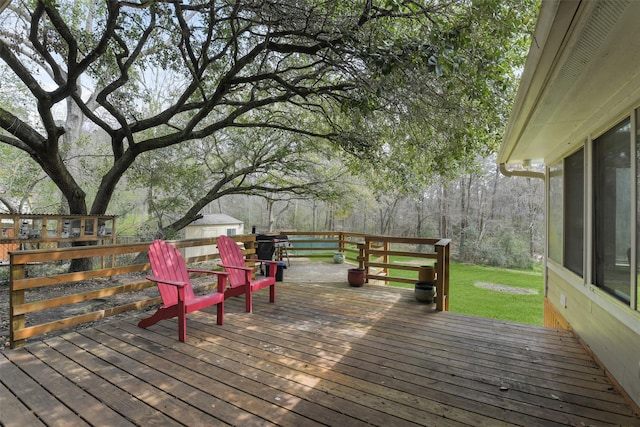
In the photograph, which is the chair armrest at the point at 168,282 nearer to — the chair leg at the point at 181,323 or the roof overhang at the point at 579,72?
the chair leg at the point at 181,323

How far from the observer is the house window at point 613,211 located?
2.26m

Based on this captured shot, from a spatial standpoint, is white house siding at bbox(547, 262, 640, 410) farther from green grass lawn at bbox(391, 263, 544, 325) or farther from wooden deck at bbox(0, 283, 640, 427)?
green grass lawn at bbox(391, 263, 544, 325)

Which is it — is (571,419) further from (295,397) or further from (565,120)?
(565,120)

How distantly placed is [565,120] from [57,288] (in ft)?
28.8

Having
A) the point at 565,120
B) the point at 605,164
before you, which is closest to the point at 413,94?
the point at 565,120

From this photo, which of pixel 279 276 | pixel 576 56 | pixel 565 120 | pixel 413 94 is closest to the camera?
pixel 576 56

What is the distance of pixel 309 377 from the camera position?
2453mm

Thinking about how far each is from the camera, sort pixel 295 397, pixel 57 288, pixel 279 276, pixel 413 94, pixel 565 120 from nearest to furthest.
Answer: pixel 295 397 < pixel 565 120 < pixel 413 94 < pixel 279 276 < pixel 57 288

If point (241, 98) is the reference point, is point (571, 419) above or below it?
below

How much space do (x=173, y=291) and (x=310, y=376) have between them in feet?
5.85

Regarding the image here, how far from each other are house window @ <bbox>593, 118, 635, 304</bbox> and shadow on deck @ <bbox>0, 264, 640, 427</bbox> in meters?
0.77

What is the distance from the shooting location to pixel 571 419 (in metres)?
1.99

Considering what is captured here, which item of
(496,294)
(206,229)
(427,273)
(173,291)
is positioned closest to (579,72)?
(427,273)

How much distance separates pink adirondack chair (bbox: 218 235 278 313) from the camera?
4117 mm
